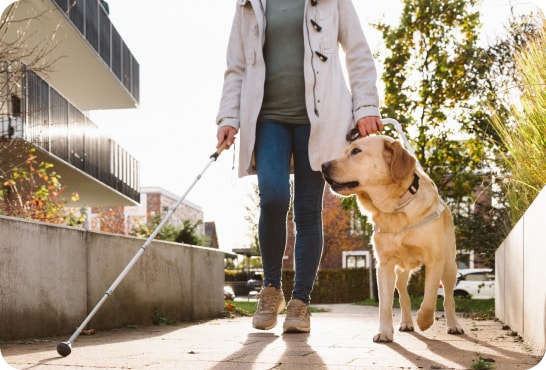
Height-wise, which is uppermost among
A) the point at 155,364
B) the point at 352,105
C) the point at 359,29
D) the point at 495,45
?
the point at 495,45

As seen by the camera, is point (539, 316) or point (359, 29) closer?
point (539, 316)

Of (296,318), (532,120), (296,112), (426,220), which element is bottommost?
(296,318)

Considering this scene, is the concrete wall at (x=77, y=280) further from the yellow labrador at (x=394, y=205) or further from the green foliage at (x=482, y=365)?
the green foliage at (x=482, y=365)

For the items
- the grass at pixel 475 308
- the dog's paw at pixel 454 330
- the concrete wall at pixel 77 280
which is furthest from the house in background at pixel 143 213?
the dog's paw at pixel 454 330

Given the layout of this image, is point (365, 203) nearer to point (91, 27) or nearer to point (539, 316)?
Result: point (539, 316)

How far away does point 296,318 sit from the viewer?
3771mm

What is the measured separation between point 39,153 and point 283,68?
21.2 feet

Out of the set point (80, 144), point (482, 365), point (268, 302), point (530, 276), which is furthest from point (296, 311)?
point (80, 144)

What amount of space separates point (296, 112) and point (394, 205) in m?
0.76

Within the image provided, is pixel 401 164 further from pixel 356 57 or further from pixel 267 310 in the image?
pixel 267 310

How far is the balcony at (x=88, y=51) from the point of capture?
6.32 meters

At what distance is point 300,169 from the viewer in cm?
388

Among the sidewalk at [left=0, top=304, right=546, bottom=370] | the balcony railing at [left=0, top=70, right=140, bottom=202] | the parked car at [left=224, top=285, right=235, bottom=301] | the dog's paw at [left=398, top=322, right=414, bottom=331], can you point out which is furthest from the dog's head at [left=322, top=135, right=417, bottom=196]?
the parked car at [left=224, top=285, right=235, bottom=301]

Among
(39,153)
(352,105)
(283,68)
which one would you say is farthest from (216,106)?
(39,153)
